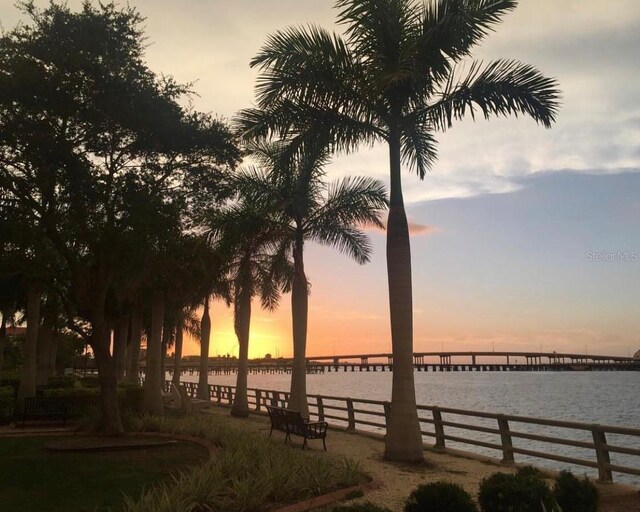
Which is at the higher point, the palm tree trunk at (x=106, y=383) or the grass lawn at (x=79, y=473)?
the palm tree trunk at (x=106, y=383)

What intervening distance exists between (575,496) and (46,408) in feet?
62.3

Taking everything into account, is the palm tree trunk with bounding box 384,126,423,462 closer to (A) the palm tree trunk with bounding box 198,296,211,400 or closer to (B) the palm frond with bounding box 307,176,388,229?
(B) the palm frond with bounding box 307,176,388,229

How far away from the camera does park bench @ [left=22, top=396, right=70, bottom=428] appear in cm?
2059

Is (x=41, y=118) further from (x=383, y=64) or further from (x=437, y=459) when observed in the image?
(x=437, y=459)

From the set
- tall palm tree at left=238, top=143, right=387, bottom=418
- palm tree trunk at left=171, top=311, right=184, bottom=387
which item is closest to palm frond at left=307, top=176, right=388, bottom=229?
tall palm tree at left=238, top=143, right=387, bottom=418

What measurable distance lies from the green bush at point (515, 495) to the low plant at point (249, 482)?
3.22 m

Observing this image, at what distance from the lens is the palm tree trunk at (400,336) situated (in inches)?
521

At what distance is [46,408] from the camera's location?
20.9 metres

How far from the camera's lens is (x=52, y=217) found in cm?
1625

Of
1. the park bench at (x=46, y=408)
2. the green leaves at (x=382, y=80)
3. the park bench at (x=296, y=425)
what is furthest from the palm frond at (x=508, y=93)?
the park bench at (x=46, y=408)

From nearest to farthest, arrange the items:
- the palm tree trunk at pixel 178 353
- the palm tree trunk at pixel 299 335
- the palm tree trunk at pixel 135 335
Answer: the palm tree trunk at pixel 299 335 → the palm tree trunk at pixel 135 335 → the palm tree trunk at pixel 178 353

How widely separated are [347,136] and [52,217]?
342 inches

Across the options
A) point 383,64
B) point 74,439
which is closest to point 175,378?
point 74,439

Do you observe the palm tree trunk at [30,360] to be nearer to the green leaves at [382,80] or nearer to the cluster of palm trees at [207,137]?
the cluster of palm trees at [207,137]
